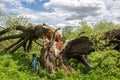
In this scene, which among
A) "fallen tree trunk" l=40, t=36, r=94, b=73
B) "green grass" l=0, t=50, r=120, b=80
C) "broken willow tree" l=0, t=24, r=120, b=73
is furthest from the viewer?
"fallen tree trunk" l=40, t=36, r=94, b=73

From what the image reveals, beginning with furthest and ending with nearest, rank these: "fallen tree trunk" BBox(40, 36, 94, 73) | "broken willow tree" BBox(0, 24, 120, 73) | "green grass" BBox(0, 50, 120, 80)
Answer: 1. "fallen tree trunk" BBox(40, 36, 94, 73)
2. "broken willow tree" BBox(0, 24, 120, 73)
3. "green grass" BBox(0, 50, 120, 80)

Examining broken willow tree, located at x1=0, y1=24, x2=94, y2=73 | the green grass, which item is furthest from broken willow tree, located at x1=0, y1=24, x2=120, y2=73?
the green grass

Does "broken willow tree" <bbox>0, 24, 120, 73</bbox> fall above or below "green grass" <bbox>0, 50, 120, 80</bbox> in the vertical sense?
above

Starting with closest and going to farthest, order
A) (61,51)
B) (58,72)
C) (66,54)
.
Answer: (58,72) < (61,51) < (66,54)

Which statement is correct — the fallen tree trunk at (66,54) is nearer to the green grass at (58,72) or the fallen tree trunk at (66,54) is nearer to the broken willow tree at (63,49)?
the broken willow tree at (63,49)

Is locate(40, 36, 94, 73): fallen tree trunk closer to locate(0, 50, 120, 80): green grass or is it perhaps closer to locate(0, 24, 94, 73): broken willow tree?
locate(0, 24, 94, 73): broken willow tree

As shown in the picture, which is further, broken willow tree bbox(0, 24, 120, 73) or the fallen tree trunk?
the fallen tree trunk

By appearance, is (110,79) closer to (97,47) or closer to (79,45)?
(97,47)

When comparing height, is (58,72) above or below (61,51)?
below

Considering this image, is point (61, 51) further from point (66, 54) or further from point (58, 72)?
point (58, 72)

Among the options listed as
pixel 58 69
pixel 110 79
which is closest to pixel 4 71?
pixel 58 69

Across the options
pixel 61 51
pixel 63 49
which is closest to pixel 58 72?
pixel 61 51

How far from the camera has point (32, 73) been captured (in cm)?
2083

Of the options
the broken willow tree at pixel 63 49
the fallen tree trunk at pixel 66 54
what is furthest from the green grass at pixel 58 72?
the broken willow tree at pixel 63 49
